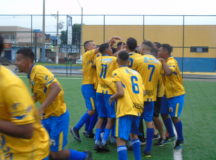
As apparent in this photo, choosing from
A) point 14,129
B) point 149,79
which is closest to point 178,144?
point 149,79

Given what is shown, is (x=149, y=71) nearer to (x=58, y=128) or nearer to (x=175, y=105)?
(x=175, y=105)

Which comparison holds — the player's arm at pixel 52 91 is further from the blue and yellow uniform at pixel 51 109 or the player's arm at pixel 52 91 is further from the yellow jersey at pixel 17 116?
the yellow jersey at pixel 17 116

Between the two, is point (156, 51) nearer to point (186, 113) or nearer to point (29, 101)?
point (186, 113)

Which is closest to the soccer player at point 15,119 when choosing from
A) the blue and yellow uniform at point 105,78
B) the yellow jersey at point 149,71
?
the yellow jersey at point 149,71

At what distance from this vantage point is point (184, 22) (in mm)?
22094

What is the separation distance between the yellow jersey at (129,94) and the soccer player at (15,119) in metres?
2.09

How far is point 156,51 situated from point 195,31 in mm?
22625

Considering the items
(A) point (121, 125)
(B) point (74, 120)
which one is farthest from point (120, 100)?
(B) point (74, 120)

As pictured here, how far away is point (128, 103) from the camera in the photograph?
4.48m

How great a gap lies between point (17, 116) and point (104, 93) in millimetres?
3684

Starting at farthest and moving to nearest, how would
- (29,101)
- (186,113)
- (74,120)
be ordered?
(186,113) → (74,120) → (29,101)

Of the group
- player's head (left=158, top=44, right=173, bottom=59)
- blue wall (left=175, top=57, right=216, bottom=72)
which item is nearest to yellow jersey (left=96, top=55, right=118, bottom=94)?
player's head (left=158, top=44, right=173, bottom=59)

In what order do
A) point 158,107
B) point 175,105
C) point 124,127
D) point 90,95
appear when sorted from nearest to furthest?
point 124,127, point 175,105, point 158,107, point 90,95

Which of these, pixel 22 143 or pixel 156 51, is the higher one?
pixel 156 51
